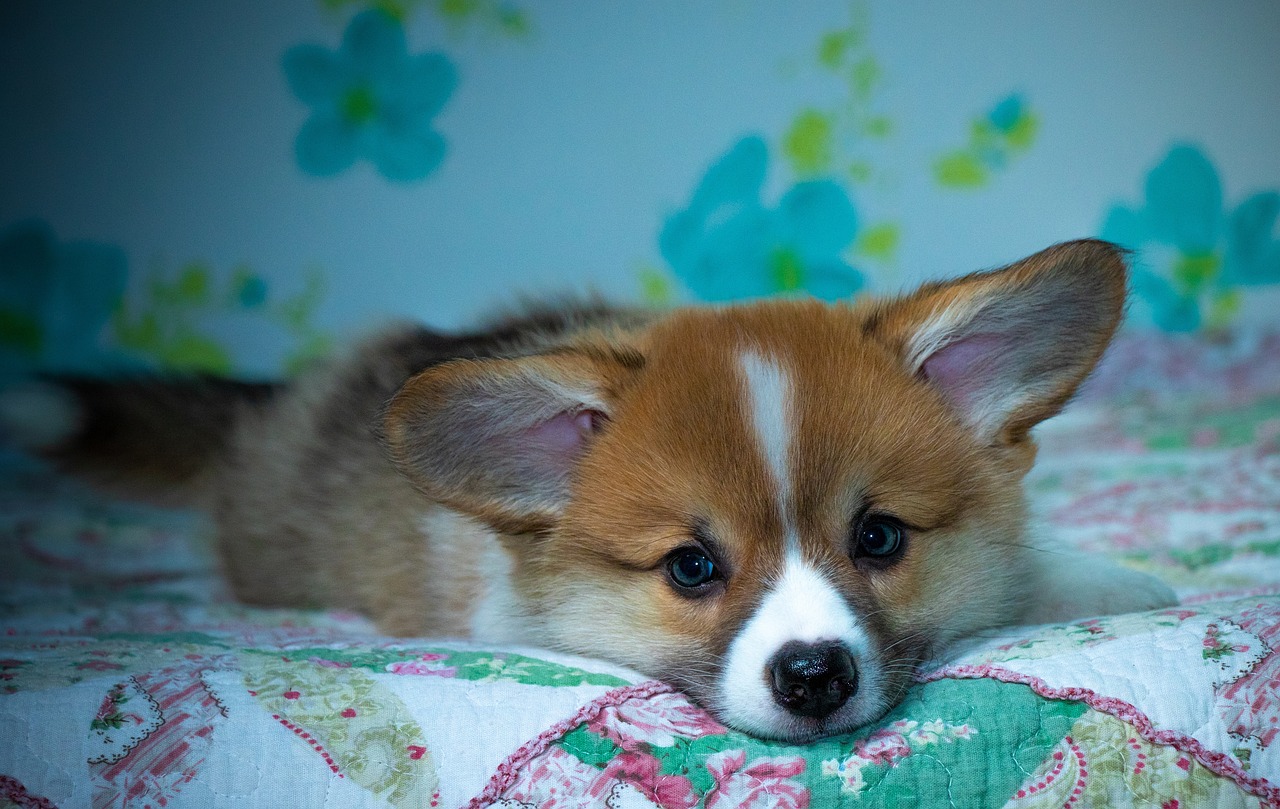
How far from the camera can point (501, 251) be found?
4.15 meters

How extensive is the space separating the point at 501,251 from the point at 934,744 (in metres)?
2.95

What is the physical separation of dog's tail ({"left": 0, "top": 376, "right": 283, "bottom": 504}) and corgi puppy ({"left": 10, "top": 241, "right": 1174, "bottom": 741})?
121 centimetres

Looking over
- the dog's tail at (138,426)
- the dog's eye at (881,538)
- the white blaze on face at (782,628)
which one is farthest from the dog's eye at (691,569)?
the dog's tail at (138,426)

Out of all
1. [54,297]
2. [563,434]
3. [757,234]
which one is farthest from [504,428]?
[54,297]

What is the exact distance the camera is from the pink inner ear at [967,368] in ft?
6.26

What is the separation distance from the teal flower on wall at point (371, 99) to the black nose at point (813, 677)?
298 centimetres

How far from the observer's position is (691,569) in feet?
5.80

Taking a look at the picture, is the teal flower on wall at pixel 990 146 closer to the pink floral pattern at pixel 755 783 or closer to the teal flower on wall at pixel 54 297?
the teal flower on wall at pixel 54 297

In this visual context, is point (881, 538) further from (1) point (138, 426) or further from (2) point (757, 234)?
(2) point (757, 234)

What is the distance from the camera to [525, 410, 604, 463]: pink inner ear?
1894 mm

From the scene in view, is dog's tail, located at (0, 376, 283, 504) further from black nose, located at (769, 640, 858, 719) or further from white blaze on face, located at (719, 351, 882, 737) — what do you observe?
black nose, located at (769, 640, 858, 719)

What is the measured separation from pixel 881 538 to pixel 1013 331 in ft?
1.41

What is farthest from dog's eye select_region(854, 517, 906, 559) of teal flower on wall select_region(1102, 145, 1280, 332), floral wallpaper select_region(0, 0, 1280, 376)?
teal flower on wall select_region(1102, 145, 1280, 332)

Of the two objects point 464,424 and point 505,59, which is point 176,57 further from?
point 464,424
